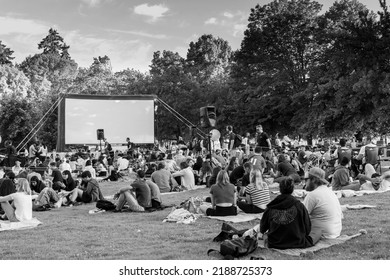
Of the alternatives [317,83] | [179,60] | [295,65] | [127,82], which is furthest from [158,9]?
[127,82]

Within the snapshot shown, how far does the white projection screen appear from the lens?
26609mm

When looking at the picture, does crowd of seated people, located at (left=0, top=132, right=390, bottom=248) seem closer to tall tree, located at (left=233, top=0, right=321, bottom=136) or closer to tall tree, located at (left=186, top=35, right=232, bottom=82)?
tall tree, located at (left=233, top=0, right=321, bottom=136)

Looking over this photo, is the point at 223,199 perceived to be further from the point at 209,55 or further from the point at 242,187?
the point at 209,55

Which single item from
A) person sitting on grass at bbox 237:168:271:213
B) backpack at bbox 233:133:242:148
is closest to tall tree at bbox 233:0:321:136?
backpack at bbox 233:133:242:148

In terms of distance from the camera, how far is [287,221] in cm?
629

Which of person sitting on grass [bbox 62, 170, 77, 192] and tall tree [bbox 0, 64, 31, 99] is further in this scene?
tall tree [bbox 0, 64, 31, 99]

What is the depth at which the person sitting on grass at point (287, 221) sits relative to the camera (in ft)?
20.6

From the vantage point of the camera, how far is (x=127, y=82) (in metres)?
46.6

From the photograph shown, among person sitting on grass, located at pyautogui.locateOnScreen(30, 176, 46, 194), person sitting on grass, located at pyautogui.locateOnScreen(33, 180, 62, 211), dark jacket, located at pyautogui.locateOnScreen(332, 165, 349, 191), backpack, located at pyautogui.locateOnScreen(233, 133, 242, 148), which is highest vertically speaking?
backpack, located at pyautogui.locateOnScreen(233, 133, 242, 148)

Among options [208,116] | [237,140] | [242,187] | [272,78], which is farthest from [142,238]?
[272,78]

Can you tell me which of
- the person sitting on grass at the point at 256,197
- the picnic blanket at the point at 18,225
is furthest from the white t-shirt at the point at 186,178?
the picnic blanket at the point at 18,225

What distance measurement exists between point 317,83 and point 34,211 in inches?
Result: 760

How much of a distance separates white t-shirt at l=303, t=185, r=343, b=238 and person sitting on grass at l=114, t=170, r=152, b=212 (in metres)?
4.56
